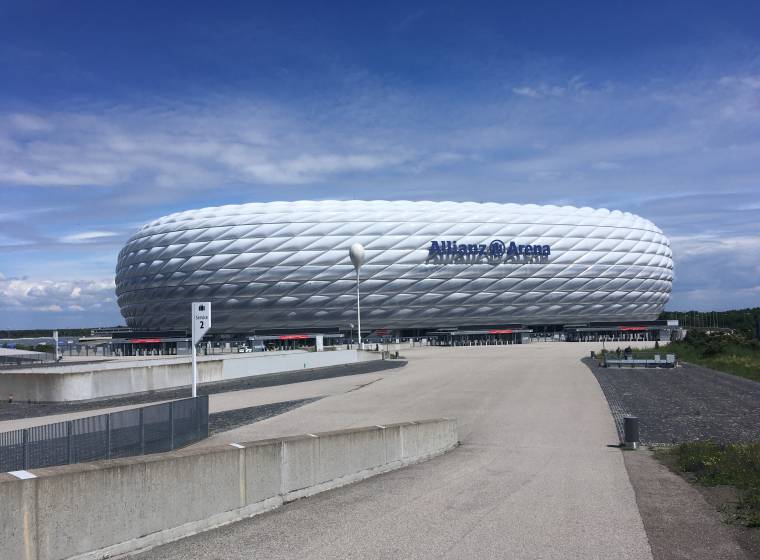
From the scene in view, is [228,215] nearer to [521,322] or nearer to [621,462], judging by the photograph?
[521,322]

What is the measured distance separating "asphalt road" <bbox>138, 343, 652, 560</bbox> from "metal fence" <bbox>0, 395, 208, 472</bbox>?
801 millimetres

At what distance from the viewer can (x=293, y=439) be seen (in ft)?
32.4

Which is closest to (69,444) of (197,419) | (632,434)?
(197,419)

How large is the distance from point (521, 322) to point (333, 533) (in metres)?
92.0

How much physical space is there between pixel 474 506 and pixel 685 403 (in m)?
15.7

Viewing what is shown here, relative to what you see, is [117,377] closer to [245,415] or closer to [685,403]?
[245,415]

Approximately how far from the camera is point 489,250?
3674 inches

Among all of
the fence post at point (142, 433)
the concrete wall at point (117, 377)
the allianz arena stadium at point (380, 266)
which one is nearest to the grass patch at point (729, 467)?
the fence post at point (142, 433)

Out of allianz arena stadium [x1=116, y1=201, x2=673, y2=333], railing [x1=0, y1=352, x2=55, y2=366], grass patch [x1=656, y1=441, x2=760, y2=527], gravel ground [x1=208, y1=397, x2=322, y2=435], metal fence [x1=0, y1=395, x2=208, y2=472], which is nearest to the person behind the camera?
grass patch [x1=656, y1=441, x2=760, y2=527]

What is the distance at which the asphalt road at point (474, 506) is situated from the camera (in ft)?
24.6

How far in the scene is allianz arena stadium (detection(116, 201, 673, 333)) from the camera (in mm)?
88750

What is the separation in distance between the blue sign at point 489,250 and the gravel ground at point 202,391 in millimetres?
49246

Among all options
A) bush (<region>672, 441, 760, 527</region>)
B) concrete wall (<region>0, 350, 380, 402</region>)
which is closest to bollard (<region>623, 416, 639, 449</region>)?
bush (<region>672, 441, 760, 527</region>)

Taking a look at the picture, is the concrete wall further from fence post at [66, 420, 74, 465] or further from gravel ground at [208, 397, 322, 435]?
fence post at [66, 420, 74, 465]
